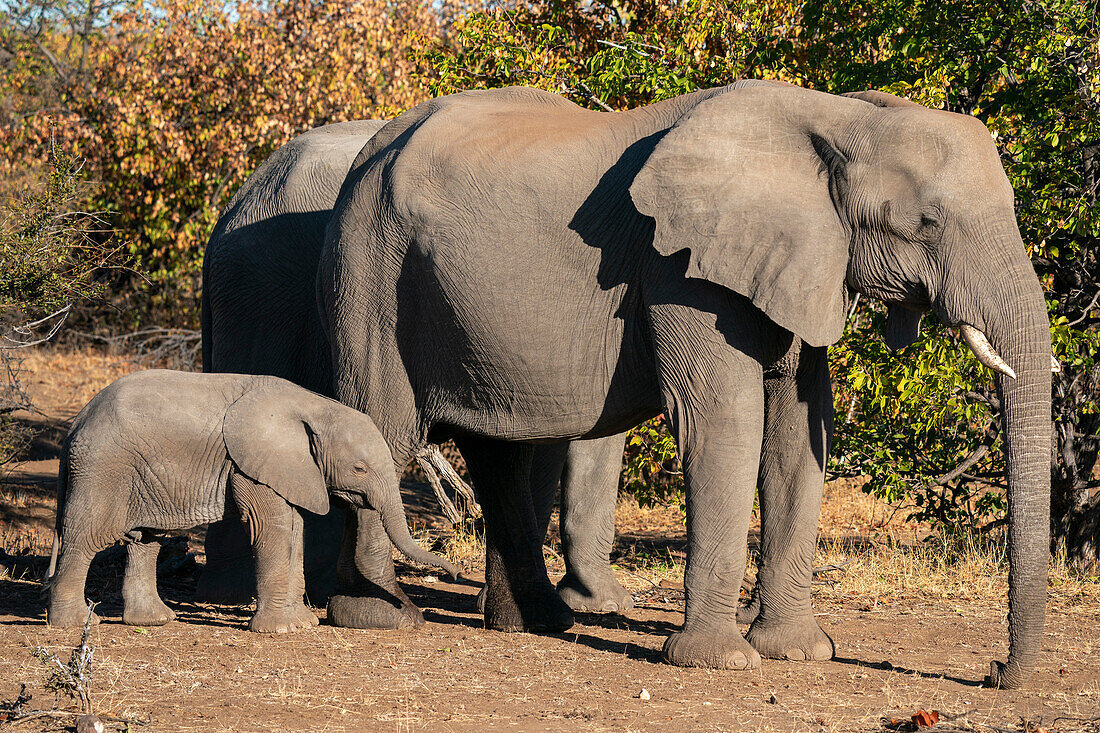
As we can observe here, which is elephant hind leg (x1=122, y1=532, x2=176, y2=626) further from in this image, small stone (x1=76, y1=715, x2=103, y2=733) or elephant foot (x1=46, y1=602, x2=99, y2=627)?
small stone (x1=76, y1=715, x2=103, y2=733)

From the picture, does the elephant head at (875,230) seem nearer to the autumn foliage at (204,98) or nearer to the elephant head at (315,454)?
the elephant head at (315,454)

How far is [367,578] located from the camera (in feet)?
25.9

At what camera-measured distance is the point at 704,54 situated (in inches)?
443

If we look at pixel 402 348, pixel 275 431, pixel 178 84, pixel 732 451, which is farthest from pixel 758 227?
pixel 178 84

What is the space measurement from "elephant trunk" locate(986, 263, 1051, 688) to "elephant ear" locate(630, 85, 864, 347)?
81cm

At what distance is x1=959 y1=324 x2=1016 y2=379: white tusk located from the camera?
5.88 m

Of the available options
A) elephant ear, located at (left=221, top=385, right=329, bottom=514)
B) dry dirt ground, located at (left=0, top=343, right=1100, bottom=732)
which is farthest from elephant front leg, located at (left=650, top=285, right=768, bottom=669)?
elephant ear, located at (left=221, top=385, right=329, bottom=514)

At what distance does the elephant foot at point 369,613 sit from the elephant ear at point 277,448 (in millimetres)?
637

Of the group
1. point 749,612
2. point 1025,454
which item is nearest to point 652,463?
point 749,612

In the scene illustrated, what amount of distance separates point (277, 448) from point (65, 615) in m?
1.42

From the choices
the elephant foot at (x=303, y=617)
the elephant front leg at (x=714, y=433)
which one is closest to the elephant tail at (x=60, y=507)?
the elephant foot at (x=303, y=617)

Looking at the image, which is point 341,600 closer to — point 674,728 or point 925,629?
point 674,728

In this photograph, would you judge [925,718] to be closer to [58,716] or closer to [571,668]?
[571,668]

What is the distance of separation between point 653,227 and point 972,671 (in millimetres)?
2647
